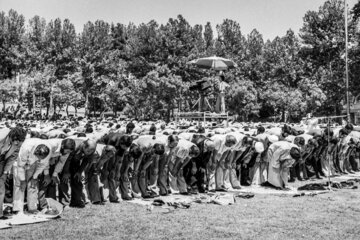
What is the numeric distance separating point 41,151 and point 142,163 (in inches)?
115

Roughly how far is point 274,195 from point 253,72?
133 ft

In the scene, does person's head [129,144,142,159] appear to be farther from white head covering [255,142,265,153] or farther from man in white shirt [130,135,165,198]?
white head covering [255,142,265,153]

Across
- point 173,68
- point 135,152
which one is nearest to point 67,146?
point 135,152

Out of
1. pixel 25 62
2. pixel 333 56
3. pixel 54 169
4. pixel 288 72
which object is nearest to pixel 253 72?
pixel 288 72

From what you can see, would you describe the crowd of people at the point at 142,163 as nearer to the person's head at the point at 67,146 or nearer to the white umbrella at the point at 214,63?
the person's head at the point at 67,146

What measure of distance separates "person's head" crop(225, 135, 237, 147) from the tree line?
97.0 ft

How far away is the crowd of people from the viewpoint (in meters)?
8.40

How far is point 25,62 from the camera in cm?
5097

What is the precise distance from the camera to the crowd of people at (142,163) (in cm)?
840

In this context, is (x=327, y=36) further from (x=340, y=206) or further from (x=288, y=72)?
(x=340, y=206)

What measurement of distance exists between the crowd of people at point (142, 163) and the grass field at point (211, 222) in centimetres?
67

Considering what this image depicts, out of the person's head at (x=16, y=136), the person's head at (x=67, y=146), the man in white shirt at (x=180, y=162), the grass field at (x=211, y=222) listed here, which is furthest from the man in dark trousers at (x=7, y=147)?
the man in white shirt at (x=180, y=162)

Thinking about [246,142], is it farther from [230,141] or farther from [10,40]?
[10,40]

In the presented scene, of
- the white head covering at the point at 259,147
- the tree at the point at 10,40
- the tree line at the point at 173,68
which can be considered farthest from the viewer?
the tree at the point at 10,40
